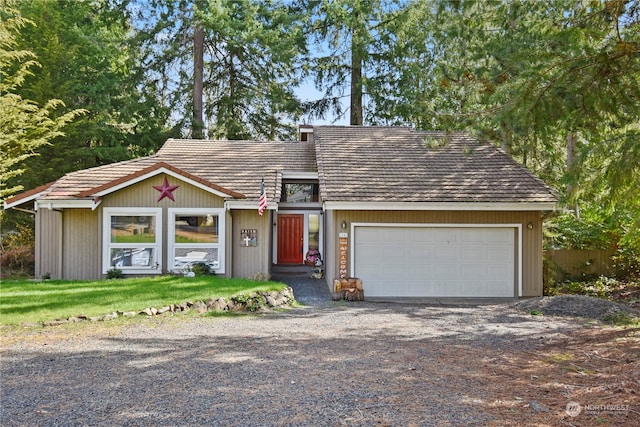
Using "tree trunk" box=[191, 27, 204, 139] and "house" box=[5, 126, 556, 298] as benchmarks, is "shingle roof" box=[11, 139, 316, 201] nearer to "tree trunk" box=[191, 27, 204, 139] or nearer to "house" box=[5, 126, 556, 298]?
"house" box=[5, 126, 556, 298]

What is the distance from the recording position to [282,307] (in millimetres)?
10547

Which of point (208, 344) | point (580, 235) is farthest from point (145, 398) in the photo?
point (580, 235)

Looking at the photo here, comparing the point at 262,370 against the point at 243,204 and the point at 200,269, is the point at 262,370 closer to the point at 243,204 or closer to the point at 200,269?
the point at 200,269

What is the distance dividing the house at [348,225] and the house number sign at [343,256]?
3cm

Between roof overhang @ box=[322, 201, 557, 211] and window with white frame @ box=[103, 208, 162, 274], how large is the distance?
4670mm

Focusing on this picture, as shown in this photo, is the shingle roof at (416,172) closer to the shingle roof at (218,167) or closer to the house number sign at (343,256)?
the house number sign at (343,256)

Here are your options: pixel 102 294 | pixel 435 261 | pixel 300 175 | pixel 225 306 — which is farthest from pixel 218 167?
pixel 435 261

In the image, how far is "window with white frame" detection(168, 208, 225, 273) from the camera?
13125 millimetres

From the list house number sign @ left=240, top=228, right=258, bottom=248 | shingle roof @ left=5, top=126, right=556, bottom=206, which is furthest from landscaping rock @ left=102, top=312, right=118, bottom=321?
house number sign @ left=240, top=228, right=258, bottom=248

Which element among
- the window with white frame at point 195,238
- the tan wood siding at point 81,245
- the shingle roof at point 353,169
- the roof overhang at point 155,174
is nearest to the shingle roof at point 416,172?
the shingle roof at point 353,169

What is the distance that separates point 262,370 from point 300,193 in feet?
46.7

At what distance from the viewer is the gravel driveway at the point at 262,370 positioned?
4.36m

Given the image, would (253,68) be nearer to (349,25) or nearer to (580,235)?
(349,25)

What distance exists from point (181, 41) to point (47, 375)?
22075 millimetres
